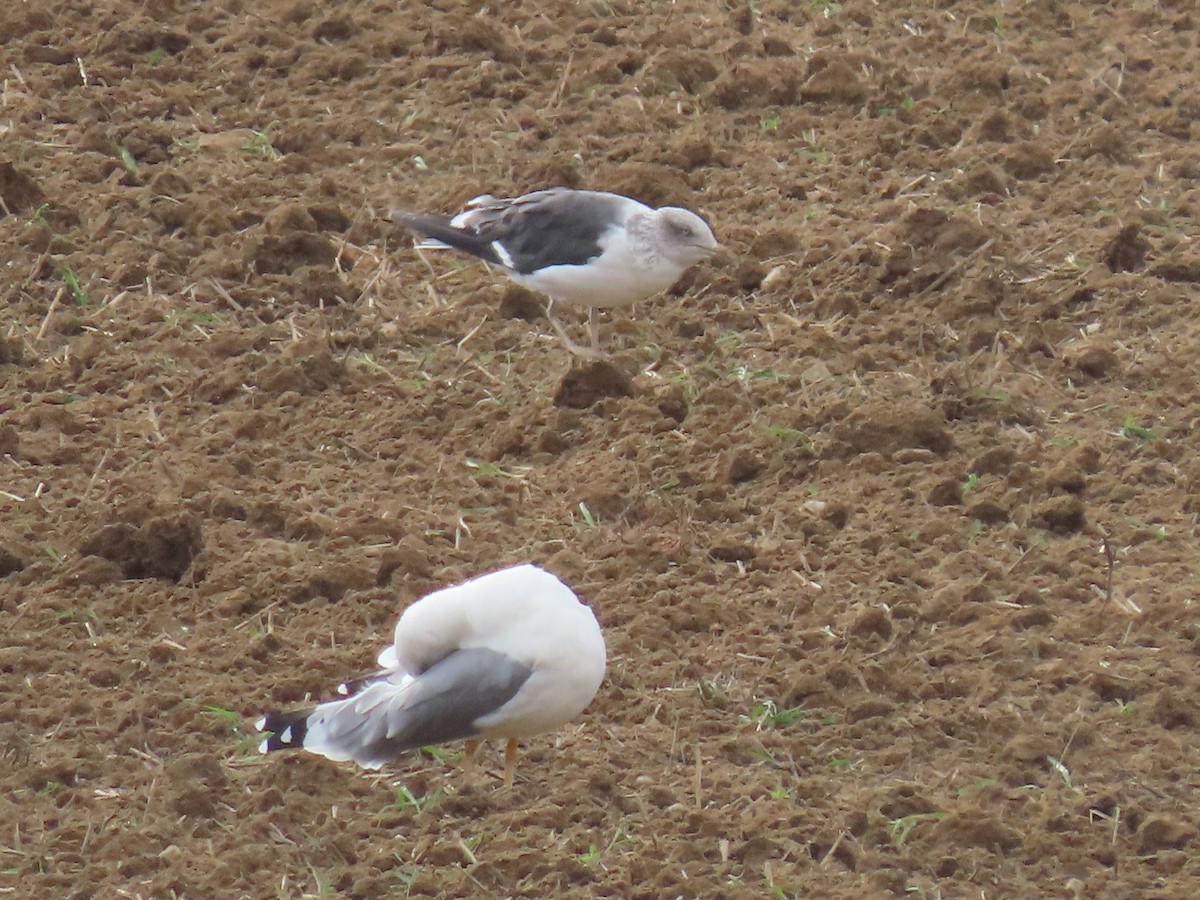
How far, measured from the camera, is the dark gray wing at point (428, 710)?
4.38m

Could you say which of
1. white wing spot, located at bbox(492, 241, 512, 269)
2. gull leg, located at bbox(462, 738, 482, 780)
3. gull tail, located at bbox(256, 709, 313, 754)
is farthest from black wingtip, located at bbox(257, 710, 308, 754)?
white wing spot, located at bbox(492, 241, 512, 269)

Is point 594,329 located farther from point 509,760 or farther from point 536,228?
point 509,760

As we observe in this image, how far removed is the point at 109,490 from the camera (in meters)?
5.63

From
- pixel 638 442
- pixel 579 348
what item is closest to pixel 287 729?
pixel 638 442

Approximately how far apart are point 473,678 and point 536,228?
2.18 metres

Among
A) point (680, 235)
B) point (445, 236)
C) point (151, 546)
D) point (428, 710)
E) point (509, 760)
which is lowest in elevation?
point (151, 546)

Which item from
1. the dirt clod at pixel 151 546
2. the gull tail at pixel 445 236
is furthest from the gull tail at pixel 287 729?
the gull tail at pixel 445 236

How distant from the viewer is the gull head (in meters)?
6.07

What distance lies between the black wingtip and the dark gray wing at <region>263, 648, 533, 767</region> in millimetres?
44

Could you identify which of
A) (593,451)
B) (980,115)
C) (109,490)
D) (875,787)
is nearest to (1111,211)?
(980,115)

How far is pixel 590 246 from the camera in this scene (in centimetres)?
608

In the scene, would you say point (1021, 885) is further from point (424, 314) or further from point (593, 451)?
point (424, 314)

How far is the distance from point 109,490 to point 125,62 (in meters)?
2.87

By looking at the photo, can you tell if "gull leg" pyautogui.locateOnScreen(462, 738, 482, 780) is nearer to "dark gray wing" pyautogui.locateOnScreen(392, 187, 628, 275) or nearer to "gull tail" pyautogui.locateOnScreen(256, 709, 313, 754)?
"gull tail" pyautogui.locateOnScreen(256, 709, 313, 754)
